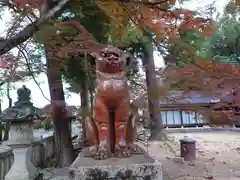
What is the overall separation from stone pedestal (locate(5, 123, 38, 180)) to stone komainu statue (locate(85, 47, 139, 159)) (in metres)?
2.28

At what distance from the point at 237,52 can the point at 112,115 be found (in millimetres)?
16353

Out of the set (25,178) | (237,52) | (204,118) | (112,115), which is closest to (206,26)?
(204,118)

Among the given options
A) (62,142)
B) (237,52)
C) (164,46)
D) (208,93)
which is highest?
(237,52)

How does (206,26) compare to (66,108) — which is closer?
(206,26)

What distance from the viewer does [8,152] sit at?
14.2ft

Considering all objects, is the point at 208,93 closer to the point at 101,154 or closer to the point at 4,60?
the point at 101,154

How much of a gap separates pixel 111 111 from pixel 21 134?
2.56 metres

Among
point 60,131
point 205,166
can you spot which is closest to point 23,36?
point 60,131

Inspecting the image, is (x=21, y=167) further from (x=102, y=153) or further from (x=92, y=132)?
(x=102, y=153)

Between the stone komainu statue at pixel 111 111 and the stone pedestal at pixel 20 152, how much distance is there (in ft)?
7.49

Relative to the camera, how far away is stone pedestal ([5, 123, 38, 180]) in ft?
13.9

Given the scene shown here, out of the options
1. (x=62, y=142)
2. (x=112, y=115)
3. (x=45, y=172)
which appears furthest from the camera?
(x=62, y=142)

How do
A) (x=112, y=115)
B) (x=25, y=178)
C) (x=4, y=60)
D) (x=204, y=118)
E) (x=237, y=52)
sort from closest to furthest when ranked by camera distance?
(x=112, y=115) < (x=204, y=118) < (x=25, y=178) < (x=4, y=60) < (x=237, y=52)

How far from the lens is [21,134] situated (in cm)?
445
